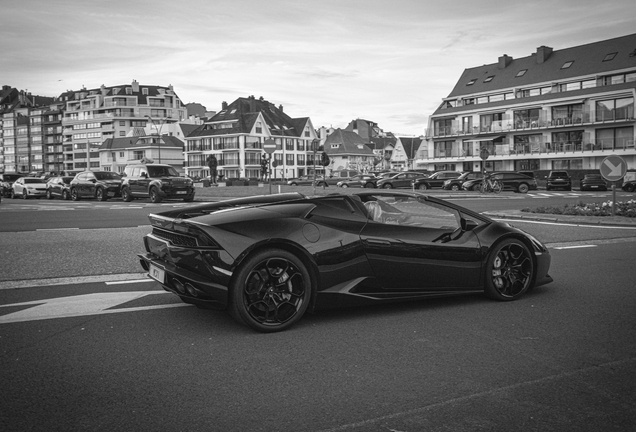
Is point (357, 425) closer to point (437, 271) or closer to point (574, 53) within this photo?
point (437, 271)

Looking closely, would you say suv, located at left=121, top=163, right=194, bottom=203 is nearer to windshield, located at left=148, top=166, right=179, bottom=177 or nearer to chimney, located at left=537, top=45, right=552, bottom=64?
windshield, located at left=148, top=166, right=179, bottom=177

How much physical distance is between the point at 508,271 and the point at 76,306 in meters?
4.55

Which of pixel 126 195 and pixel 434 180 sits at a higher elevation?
pixel 434 180

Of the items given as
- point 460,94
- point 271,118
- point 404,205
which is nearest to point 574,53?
point 460,94

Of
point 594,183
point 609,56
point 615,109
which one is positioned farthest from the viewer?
point 609,56

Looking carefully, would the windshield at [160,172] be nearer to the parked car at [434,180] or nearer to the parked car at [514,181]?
the parked car at [514,181]

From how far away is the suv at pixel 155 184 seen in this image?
1079 inches

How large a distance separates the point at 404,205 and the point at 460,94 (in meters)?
73.5

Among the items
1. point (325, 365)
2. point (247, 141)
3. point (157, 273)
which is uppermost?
point (247, 141)

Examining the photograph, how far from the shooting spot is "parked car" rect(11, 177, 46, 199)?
1521 inches

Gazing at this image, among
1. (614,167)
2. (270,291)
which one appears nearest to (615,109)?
(614,167)

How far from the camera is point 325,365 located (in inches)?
159

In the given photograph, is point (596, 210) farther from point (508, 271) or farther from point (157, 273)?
point (157, 273)

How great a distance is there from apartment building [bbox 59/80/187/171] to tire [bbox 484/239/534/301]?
420 feet
